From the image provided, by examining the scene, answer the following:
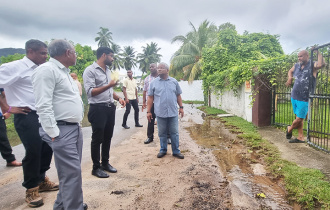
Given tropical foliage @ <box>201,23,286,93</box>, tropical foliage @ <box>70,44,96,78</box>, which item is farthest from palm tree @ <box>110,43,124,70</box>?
tropical foliage @ <box>201,23,286,93</box>

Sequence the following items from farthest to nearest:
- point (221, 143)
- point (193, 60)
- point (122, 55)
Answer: point (122, 55) → point (193, 60) → point (221, 143)

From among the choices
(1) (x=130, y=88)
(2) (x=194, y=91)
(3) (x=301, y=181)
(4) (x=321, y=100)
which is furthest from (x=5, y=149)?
(2) (x=194, y=91)

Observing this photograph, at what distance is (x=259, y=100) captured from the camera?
21.9 feet

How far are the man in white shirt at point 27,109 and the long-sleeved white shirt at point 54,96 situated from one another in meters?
0.73

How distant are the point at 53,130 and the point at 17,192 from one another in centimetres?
176

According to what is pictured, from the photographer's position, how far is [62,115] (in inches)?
84.9

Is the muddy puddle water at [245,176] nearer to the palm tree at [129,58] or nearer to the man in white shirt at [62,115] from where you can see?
the man in white shirt at [62,115]

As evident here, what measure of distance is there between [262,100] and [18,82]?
6.29 metres

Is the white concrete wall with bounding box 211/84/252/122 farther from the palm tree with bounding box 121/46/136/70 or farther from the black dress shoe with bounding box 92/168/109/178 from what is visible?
the palm tree with bounding box 121/46/136/70

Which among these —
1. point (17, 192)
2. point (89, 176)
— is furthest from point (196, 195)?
point (17, 192)

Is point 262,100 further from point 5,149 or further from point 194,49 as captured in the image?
point 194,49

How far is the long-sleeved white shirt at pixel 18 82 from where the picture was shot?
2607mm

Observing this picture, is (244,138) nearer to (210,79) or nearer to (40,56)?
(40,56)

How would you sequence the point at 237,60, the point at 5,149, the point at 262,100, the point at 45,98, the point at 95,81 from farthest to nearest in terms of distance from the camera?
the point at 237,60 → the point at 262,100 → the point at 5,149 → the point at 95,81 → the point at 45,98
